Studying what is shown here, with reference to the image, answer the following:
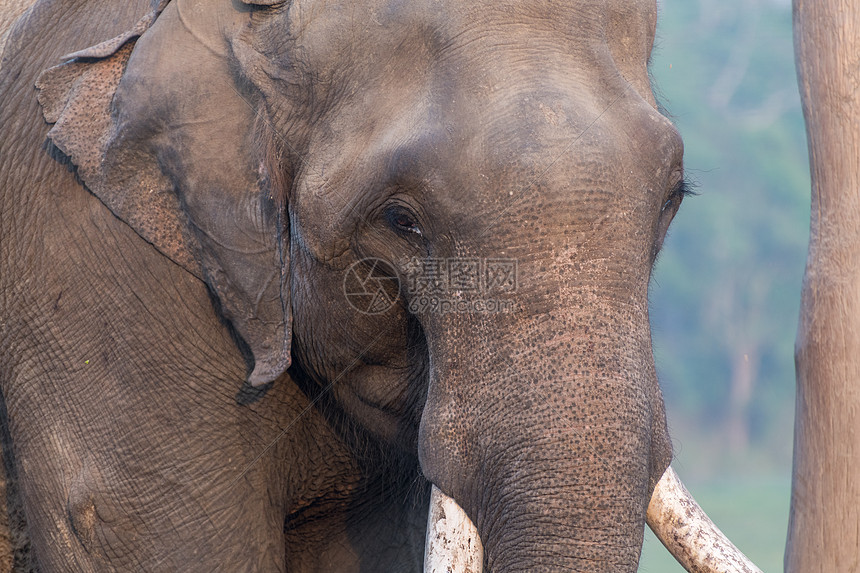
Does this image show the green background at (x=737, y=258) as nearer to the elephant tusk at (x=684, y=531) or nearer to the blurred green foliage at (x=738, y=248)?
the blurred green foliage at (x=738, y=248)

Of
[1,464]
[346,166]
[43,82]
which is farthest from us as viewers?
[1,464]

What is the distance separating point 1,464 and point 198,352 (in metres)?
0.65

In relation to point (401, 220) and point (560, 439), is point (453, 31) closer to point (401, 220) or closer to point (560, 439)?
point (401, 220)

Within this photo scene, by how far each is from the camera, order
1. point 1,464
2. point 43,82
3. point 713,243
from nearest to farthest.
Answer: point 43,82 → point 1,464 → point 713,243

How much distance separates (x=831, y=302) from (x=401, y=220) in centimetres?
101

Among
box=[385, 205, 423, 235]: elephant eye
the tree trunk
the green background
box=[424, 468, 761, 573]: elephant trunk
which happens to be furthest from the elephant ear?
the green background

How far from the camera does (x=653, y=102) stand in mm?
2002

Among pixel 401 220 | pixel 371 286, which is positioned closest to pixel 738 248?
pixel 371 286

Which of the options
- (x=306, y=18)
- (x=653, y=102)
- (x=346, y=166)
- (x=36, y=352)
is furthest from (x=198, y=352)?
(x=653, y=102)

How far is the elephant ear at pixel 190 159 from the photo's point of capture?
2088 millimetres

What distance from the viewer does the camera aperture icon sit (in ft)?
6.58

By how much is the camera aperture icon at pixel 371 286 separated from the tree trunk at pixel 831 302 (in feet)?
3.16

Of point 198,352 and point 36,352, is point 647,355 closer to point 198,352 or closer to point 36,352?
point 198,352

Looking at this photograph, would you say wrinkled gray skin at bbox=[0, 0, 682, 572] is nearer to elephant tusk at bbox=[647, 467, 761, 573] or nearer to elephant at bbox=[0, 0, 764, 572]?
elephant at bbox=[0, 0, 764, 572]
